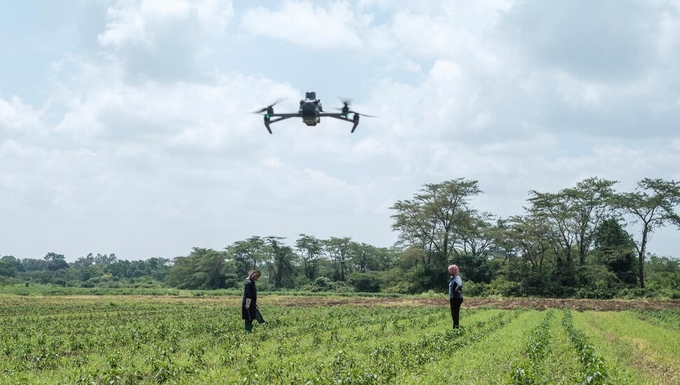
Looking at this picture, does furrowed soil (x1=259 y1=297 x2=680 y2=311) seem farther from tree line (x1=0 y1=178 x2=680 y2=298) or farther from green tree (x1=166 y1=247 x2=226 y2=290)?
green tree (x1=166 y1=247 x2=226 y2=290)

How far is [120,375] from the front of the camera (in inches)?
384

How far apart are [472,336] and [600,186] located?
51969 mm

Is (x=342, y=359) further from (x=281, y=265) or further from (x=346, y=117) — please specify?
(x=281, y=265)

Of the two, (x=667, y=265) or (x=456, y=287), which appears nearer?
(x=456, y=287)

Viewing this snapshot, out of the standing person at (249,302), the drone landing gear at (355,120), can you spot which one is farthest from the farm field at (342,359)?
the drone landing gear at (355,120)

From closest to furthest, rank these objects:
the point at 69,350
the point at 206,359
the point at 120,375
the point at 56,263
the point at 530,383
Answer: the point at 530,383, the point at 120,375, the point at 206,359, the point at 69,350, the point at 56,263

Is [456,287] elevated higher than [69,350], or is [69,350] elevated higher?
[456,287]

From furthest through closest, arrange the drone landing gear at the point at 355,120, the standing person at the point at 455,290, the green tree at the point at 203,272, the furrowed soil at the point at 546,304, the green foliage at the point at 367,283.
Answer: the green tree at the point at 203,272, the green foliage at the point at 367,283, the furrowed soil at the point at 546,304, the drone landing gear at the point at 355,120, the standing person at the point at 455,290

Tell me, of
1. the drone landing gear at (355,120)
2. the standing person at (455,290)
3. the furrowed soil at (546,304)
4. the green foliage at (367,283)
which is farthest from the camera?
the green foliage at (367,283)

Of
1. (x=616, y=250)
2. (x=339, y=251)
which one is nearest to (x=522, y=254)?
(x=616, y=250)

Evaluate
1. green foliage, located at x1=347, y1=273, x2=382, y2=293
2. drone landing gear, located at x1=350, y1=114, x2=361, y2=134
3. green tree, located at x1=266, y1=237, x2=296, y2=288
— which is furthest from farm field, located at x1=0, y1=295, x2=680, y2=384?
green tree, located at x1=266, y1=237, x2=296, y2=288

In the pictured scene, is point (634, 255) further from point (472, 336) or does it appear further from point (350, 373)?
point (350, 373)

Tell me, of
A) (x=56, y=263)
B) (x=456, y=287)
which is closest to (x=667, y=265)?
(x=456, y=287)

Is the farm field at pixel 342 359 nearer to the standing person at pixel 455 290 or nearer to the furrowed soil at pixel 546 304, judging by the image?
the standing person at pixel 455 290
